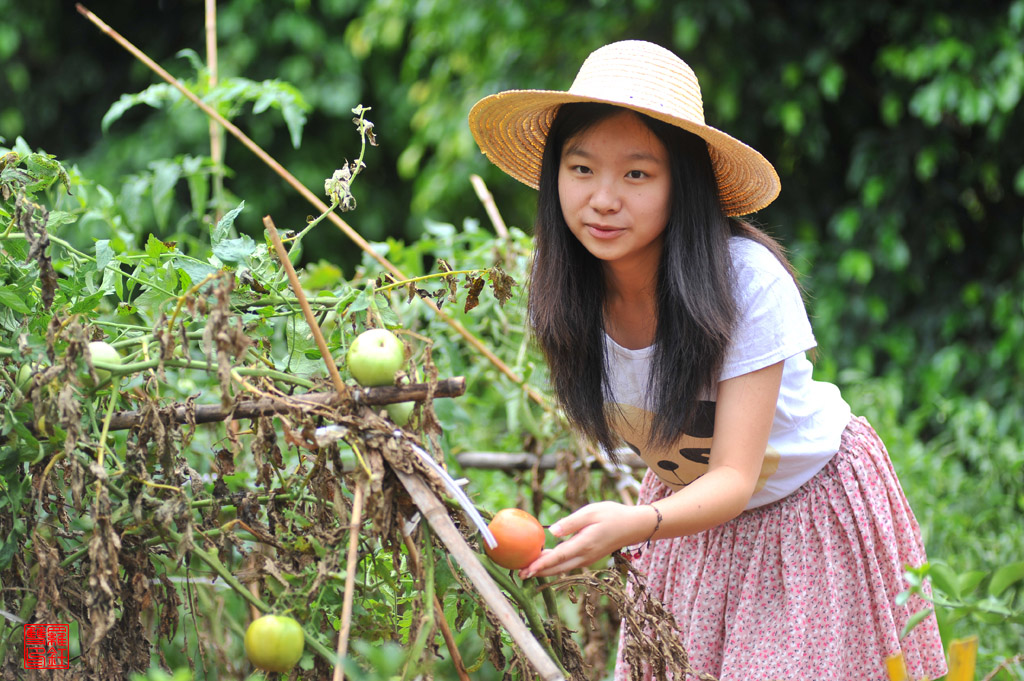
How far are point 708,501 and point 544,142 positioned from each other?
564 millimetres

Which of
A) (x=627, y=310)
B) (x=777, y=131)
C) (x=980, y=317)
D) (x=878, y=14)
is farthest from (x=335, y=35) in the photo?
(x=627, y=310)

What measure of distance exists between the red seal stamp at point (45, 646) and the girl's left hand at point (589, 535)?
17.8 inches

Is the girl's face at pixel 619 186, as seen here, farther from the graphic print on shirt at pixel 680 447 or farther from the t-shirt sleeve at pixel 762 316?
the graphic print on shirt at pixel 680 447

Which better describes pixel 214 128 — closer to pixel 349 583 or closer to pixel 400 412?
pixel 400 412

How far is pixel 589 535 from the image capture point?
938mm

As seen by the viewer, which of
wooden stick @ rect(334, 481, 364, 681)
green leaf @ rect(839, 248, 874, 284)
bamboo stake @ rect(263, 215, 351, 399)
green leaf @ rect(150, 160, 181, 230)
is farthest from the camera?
green leaf @ rect(839, 248, 874, 284)

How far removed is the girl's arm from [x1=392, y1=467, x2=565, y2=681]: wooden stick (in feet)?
0.48

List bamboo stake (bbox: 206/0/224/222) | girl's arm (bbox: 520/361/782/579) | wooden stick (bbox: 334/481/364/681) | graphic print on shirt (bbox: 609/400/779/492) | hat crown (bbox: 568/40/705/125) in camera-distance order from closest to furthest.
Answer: wooden stick (bbox: 334/481/364/681), girl's arm (bbox: 520/361/782/579), hat crown (bbox: 568/40/705/125), graphic print on shirt (bbox: 609/400/779/492), bamboo stake (bbox: 206/0/224/222)

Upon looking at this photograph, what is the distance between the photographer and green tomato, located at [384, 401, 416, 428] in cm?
89

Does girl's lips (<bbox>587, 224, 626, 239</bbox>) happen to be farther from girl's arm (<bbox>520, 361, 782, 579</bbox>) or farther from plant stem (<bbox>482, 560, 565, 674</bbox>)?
plant stem (<bbox>482, 560, 565, 674</bbox>)

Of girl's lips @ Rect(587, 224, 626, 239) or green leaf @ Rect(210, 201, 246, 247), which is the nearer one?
green leaf @ Rect(210, 201, 246, 247)

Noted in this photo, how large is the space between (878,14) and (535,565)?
2585 millimetres

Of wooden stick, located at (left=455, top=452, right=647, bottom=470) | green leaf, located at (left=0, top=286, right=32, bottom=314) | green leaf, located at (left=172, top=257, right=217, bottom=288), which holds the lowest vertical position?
wooden stick, located at (left=455, top=452, right=647, bottom=470)

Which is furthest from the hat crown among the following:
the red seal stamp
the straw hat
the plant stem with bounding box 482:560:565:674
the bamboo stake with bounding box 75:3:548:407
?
the red seal stamp
